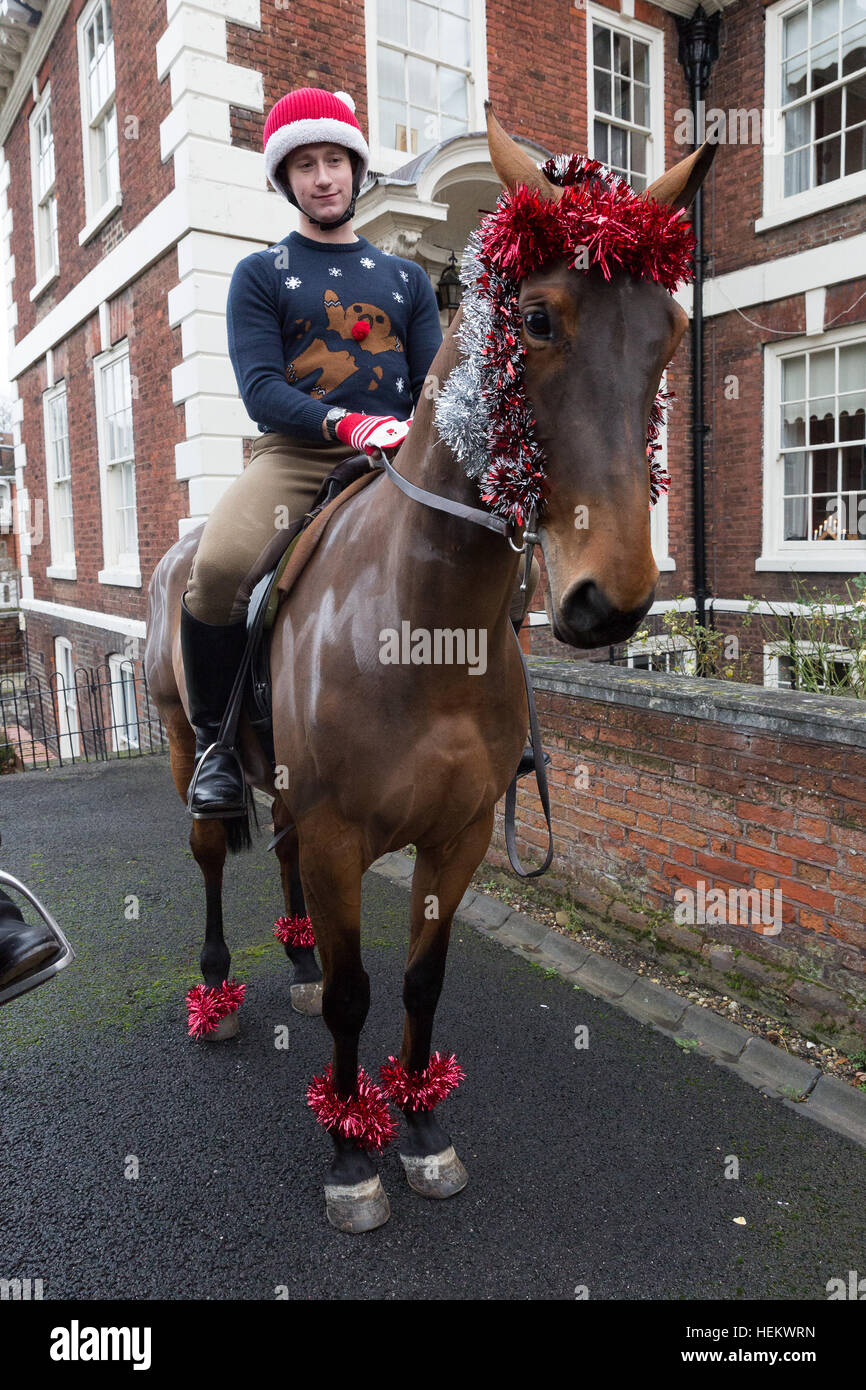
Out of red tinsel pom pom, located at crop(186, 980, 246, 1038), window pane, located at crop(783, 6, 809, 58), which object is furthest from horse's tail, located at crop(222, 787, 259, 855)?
window pane, located at crop(783, 6, 809, 58)

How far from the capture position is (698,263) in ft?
35.5

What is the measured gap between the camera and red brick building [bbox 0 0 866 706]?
7.18 meters

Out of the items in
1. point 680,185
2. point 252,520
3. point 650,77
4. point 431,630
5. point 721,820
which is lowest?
point 721,820

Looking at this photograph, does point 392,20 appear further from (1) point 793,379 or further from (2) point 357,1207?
(2) point 357,1207

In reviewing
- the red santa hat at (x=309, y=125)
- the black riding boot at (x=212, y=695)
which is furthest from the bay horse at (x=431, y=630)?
the red santa hat at (x=309, y=125)

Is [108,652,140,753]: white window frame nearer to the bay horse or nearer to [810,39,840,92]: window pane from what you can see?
the bay horse

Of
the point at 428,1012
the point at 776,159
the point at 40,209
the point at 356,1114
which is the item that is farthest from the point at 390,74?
the point at 356,1114

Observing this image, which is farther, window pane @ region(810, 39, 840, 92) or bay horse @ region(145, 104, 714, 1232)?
window pane @ region(810, 39, 840, 92)

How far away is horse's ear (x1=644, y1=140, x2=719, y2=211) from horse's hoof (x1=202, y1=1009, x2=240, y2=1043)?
→ 316 centimetres

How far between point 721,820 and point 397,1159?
1881 millimetres

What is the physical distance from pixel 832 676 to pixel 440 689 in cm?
388

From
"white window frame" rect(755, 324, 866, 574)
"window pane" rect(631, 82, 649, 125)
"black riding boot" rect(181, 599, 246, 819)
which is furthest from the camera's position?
"window pane" rect(631, 82, 649, 125)

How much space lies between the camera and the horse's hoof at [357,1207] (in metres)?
2.42

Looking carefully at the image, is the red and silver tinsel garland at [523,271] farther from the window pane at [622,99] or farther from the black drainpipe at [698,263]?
the window pane at [622,99]
